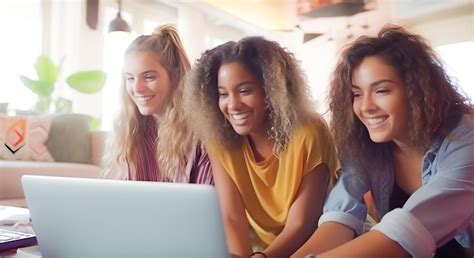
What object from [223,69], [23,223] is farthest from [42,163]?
[223,69]

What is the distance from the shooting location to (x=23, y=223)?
0.85 m

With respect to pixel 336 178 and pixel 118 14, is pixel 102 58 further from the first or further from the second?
pixel 336 178

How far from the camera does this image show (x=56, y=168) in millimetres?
892

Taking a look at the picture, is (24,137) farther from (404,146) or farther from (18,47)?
(404,146)

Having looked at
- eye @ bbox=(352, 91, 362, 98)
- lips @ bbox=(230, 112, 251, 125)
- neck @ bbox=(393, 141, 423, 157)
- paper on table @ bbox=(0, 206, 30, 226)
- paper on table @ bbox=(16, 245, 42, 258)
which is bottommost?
paper on table @ bbox=(16, 245, 42, 258)

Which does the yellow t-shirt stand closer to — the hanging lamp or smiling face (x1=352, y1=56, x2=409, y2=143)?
smiling face (x1=352, y1=56, x2=409, y2=143)

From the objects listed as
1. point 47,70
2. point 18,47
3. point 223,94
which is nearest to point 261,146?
point 223,94

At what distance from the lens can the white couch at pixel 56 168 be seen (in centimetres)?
87

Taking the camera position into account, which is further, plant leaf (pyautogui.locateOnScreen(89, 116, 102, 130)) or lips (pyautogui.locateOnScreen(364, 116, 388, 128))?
plant leaf (pyautogui.locateOnScreen(89, 116, 102, 130))

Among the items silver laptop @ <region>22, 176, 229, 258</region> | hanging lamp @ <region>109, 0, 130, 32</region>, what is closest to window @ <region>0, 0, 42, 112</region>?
hanging lamp @ <region>109, 0, 130, 32</region>

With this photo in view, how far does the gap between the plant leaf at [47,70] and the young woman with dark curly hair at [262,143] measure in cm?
38

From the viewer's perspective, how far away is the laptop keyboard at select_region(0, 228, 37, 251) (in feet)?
2.27

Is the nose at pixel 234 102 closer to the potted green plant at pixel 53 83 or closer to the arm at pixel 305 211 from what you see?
the arm at pixel 305 211

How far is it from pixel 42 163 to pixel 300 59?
0.63 metres
